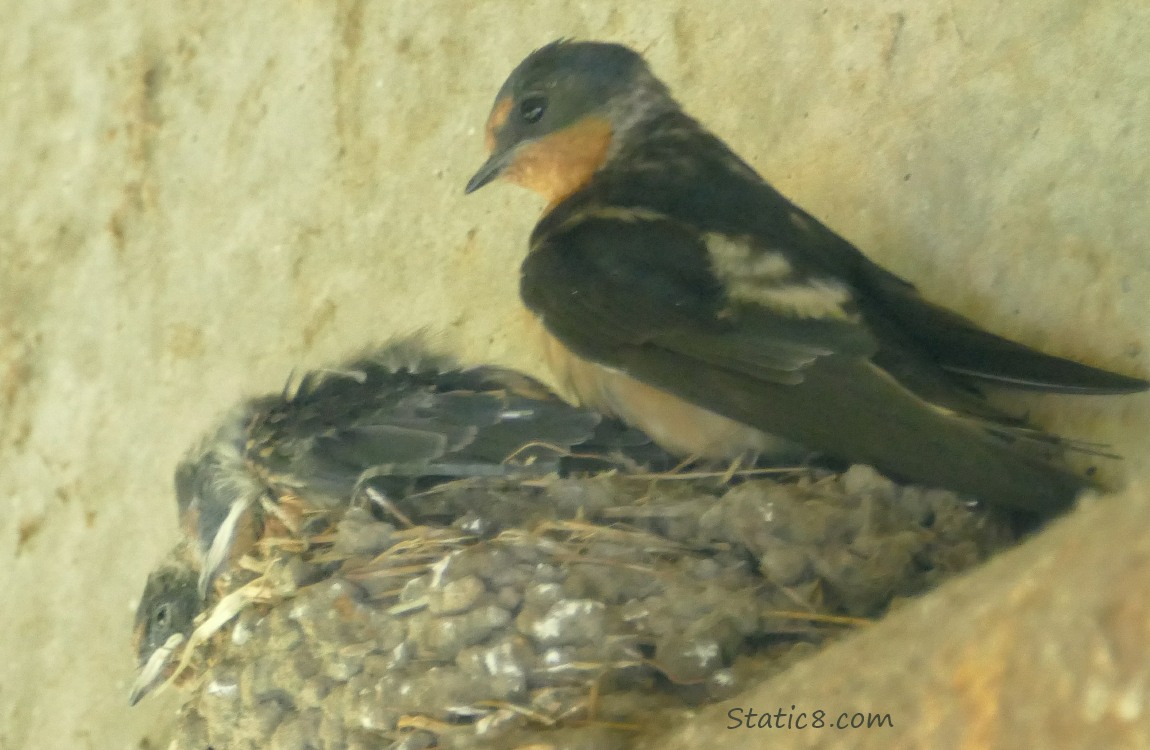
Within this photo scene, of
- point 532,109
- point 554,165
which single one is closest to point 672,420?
point 554,165

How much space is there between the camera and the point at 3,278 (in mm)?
3574

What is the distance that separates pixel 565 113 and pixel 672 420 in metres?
0.64

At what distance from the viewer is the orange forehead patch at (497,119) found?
7.61 ft

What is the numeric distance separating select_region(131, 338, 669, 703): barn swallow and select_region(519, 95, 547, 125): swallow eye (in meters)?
0.42

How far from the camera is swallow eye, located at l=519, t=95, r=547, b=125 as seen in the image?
7.51 ft

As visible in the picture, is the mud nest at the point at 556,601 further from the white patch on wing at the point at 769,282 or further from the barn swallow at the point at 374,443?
the white patch on wing at the point at 769,282

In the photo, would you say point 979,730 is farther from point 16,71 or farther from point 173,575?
point 16,71

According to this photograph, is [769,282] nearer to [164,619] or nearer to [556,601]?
[556,601]

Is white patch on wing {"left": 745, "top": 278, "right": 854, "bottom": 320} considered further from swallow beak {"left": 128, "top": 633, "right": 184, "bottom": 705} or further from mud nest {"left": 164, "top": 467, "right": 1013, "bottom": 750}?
swallow beak {"left": 128, "top": 633, "right": 184, "bottom": 705}

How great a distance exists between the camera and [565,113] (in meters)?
2.30

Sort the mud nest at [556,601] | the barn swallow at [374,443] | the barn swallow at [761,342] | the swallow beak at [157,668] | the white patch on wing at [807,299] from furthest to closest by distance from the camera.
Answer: the swallow beak at [157,668], the barn swallow at [374,443], the white patch on wing at [807,299], the barn swallow at [761,342], the mud nest at [556,601]

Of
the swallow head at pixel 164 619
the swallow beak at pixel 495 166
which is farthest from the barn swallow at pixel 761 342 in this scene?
the swallow head at pixel 164 619

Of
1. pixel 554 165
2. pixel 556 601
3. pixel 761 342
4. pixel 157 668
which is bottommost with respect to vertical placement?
pixel 157 668

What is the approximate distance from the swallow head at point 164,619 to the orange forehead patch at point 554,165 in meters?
0.85
